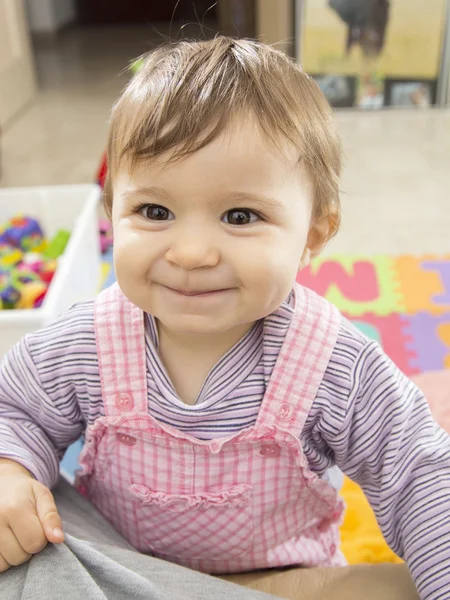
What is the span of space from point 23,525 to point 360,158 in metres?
2.05

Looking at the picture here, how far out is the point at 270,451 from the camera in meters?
0.65

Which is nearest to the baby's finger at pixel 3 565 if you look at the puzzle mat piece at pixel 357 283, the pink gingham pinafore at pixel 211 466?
the pink gingham pinafore at pixel 211 466

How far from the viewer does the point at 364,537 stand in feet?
2.89

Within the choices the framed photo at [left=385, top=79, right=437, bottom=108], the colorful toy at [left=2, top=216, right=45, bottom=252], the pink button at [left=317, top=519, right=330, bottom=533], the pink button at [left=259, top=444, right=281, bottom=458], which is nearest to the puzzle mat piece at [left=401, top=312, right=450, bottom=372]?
the pink button at [left=317, top=519, right=330, bottom=533]

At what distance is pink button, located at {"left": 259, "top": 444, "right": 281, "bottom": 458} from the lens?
644 mm

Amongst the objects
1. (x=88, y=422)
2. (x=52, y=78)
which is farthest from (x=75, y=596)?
(x=52, y=78)

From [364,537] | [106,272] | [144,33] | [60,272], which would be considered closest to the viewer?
[364,537]

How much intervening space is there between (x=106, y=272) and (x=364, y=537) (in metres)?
0.95

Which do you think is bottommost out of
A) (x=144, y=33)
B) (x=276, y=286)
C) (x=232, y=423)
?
(x=144, y=33)

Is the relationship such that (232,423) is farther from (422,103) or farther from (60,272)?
(422,103)

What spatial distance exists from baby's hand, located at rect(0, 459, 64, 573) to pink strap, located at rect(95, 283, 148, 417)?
103 mm

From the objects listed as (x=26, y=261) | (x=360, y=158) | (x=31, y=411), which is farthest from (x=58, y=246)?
(x=360, y=158)

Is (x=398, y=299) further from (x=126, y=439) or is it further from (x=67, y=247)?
(x=126, y=439)

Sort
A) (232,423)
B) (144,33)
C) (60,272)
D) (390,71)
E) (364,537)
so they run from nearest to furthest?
(232,423), (364,537), (60,272), (390,71), (144,33)
